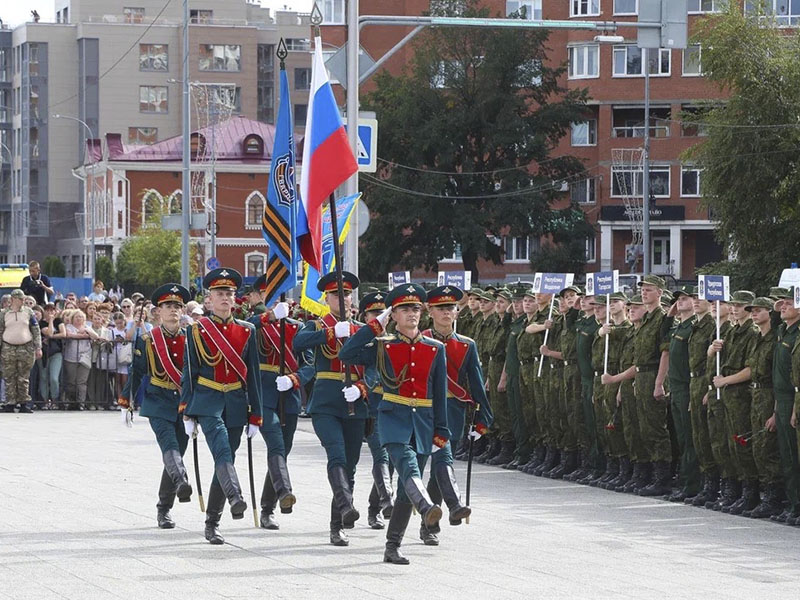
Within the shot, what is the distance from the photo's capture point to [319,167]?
14.3 metres

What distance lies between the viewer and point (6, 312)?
2797cm

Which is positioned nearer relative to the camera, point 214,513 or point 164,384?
point 214,513

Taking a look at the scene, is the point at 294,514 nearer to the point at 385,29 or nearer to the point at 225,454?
the point at 225,454

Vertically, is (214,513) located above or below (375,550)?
above

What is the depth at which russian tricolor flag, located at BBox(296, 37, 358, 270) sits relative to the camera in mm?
14203

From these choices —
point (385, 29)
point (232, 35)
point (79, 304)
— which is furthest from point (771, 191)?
point (232, 35)

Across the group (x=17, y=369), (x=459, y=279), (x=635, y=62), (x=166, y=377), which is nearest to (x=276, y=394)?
(x=166, y=377)

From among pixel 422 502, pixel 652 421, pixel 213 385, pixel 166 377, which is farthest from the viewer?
pixel 652 421

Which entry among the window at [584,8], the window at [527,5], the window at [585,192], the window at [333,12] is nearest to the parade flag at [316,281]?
the window at [585,192]

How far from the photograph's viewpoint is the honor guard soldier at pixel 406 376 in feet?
38.2

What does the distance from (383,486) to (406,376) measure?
1.72 metres

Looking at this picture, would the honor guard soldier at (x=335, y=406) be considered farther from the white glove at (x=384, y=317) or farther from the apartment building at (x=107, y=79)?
the apartment building at (x=107, y=79)

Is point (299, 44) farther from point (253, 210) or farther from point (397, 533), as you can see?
point (397, 533)

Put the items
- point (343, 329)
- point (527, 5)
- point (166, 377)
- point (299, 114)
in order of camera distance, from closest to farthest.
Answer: point (343, 329) → point (166, 377) → point (527, 5) → point (299, 114)
